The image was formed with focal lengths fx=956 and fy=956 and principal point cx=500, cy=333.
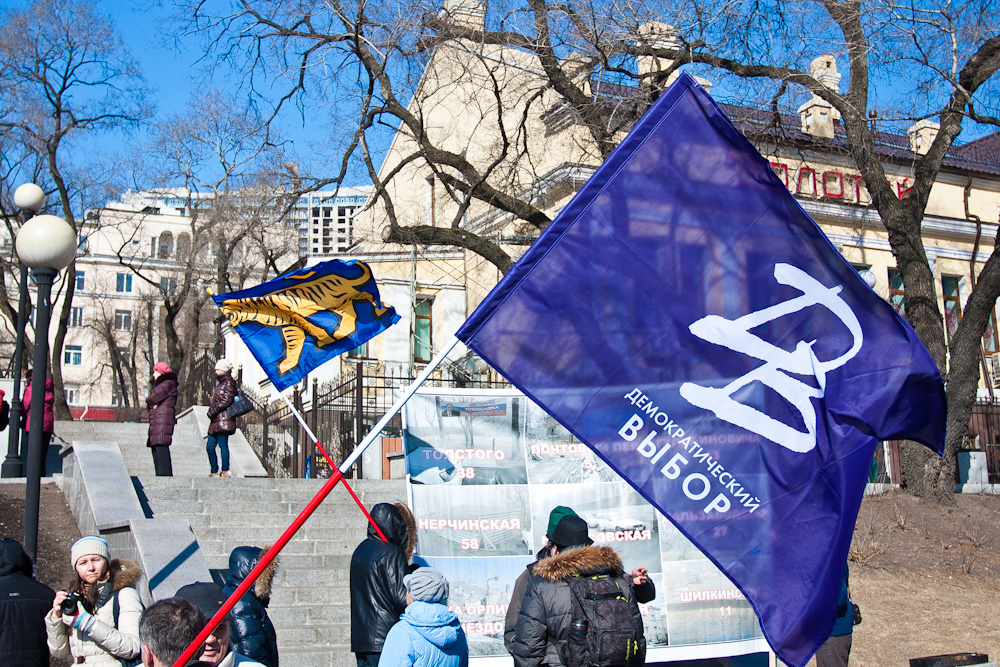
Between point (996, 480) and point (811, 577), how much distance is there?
71.8 ft

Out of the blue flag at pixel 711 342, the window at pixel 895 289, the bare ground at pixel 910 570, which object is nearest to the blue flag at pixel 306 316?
the bare ground at pixel 910 570

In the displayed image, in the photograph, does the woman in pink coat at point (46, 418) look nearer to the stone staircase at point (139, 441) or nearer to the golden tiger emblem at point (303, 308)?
the stone staircase at point (139, 441)

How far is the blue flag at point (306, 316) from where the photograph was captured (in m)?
9.39

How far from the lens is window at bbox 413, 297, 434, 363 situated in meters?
31.6

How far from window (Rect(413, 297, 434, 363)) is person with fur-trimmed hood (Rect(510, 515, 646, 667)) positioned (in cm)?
2668

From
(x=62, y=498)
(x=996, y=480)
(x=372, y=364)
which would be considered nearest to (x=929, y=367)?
(x=62, y=498)

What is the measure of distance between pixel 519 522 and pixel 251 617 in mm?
3490

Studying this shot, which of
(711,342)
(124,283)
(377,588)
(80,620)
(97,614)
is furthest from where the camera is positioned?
(124,283)

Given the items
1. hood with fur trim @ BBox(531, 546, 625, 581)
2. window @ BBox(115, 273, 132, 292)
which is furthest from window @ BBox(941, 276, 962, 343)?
window @ BBox(115, 273, 132, 292)

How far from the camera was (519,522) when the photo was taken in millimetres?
8195

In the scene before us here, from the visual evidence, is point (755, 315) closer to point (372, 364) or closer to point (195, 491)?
point (195, 491)

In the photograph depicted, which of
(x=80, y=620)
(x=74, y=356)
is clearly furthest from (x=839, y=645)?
(x=74, y=356)

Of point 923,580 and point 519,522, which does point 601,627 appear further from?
point 923,580

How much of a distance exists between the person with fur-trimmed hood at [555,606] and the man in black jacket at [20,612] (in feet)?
8.92
